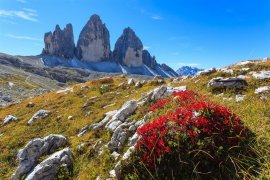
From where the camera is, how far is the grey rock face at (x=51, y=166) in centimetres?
1439

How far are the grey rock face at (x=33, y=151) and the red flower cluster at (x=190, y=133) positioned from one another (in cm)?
897

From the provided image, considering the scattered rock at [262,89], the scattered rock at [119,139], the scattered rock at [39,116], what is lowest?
the scattered rock at [39,116]

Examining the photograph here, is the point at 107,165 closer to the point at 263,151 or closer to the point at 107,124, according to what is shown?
the point at 107,124

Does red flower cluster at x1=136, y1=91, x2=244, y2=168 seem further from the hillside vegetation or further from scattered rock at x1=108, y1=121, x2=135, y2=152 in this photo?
scattered rock at x1=108, y1=121, x2=135, y2=152

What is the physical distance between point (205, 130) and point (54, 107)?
2839 centimetres

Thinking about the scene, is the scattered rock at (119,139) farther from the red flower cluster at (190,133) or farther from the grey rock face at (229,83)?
the grey rock face at (229,83)

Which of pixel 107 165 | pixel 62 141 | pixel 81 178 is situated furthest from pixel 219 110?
pixel 62 141

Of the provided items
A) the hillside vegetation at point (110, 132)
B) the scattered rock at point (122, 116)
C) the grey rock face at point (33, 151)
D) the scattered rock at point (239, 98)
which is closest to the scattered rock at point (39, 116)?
the hillside vegetation at point (110, 132)

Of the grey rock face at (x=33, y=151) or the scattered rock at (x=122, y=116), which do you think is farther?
the scattered rock at (x=122, y=116)

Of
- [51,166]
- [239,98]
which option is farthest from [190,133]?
[239,98]

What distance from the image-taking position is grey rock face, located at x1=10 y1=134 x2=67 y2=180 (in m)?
16.2

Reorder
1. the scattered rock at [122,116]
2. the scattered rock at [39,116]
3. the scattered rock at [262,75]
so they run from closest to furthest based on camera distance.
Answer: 1. the scattered rock at [122,116]
2. the scattered rock at [262,75]
3. the scattered rock at [39,116]

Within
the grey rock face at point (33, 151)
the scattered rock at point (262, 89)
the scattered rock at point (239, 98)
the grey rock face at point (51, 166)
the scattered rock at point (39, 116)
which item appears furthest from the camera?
the scattered rock at point (39, 116)

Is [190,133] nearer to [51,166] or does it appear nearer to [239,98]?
[51,166]
